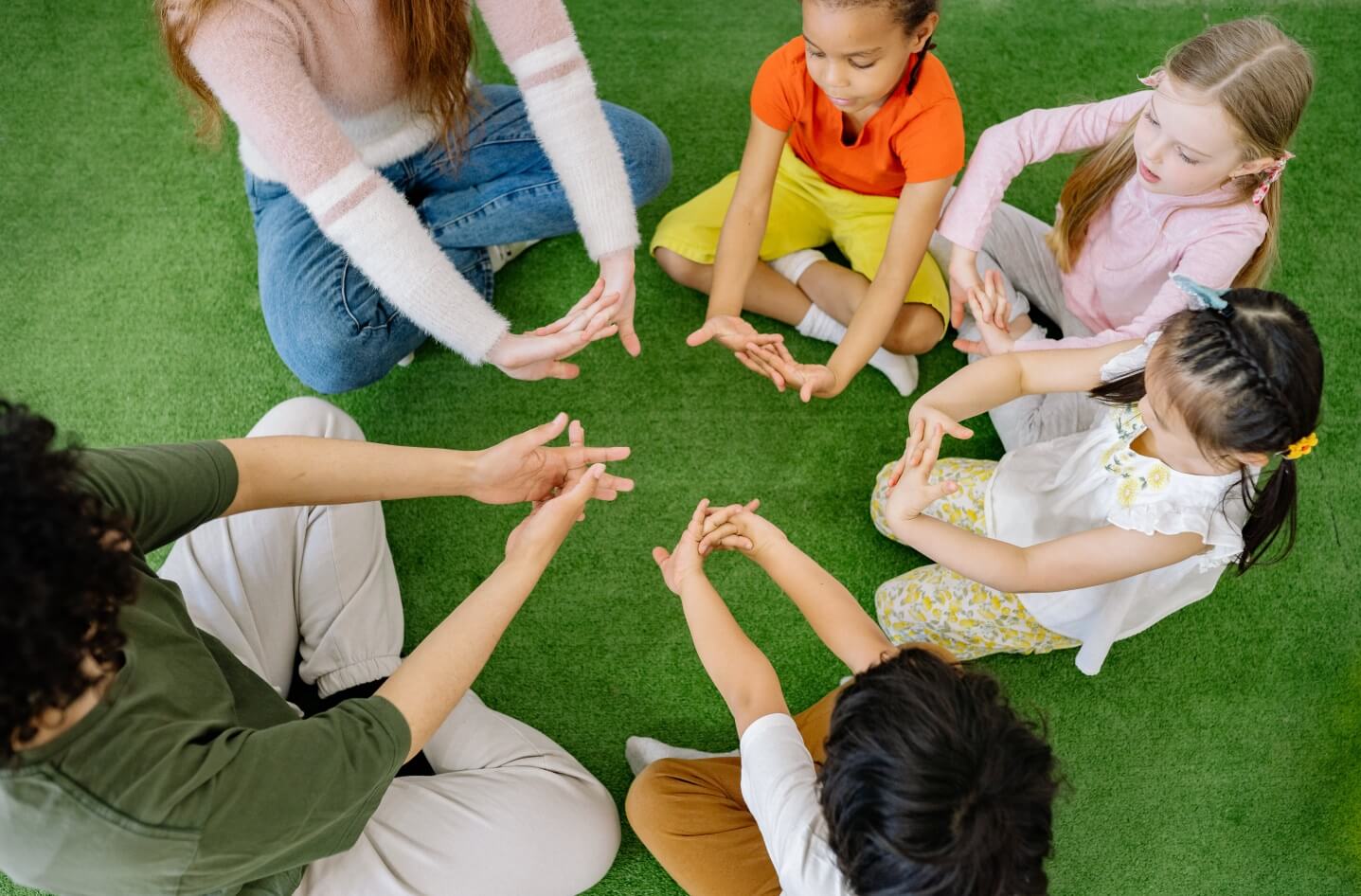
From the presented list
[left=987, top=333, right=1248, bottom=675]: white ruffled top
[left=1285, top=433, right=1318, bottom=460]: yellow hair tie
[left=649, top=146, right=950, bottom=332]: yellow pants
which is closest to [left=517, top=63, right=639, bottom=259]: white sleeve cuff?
[left=649, top=146, right=950, bottom=332]: yellow pants

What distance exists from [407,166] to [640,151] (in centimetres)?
35

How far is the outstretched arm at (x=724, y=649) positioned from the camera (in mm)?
1081

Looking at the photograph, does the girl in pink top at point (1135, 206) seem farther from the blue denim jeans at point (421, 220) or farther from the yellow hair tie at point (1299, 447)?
the blue denim jeans at point (421, 220)

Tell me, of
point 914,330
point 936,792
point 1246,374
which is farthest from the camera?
point 914,330

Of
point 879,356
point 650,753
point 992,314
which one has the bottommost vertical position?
point 650,753

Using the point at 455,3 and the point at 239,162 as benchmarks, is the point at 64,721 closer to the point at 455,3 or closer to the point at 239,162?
the point at 455,3

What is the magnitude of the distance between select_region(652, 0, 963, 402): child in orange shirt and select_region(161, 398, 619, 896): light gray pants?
1.84 feet

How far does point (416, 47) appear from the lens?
1206mm

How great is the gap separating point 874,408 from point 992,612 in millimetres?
406

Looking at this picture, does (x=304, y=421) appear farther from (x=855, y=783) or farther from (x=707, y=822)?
(x=855, y=783)

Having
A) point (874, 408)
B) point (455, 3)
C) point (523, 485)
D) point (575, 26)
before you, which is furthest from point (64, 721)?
point (575, 26)

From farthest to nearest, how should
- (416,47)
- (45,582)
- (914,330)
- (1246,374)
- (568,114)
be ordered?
(914,330)
(568,114)
(416,47)
(1246,374)
(45,582)

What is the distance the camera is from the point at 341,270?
137 centimetres

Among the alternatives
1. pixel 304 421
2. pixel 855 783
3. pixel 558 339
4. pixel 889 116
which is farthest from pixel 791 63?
pixel 855 783
